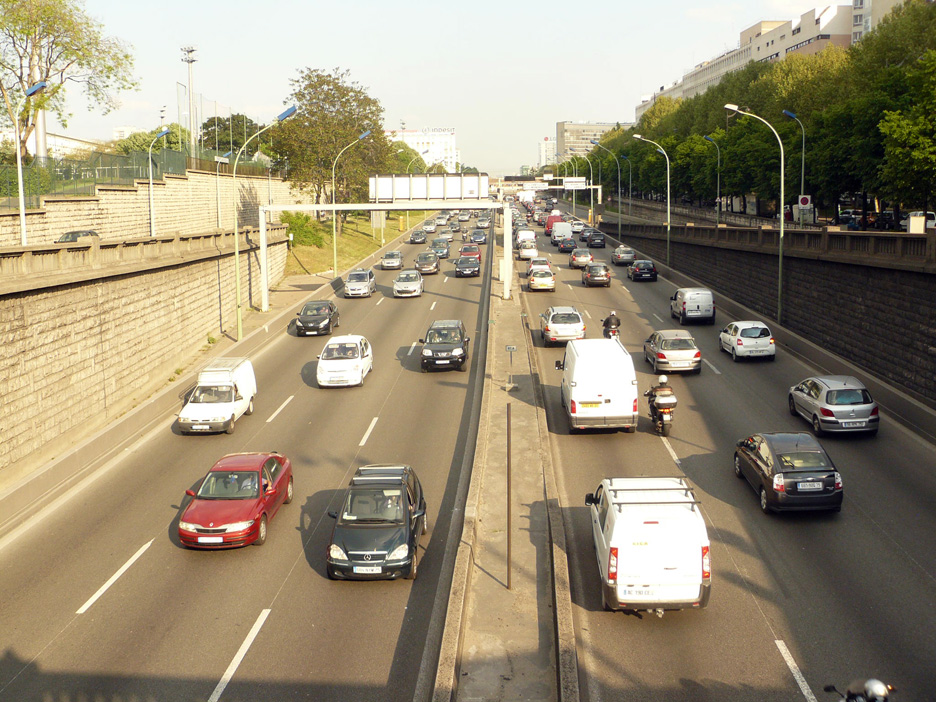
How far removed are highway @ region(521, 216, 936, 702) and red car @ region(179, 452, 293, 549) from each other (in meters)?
6.29

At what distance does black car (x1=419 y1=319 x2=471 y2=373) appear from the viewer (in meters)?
31.6

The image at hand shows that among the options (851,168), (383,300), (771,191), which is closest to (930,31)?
Answer: (851,168)

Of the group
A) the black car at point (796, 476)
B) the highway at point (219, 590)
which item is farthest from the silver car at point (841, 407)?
the highway at point (219, 590)

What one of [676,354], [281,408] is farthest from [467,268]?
[281,408]

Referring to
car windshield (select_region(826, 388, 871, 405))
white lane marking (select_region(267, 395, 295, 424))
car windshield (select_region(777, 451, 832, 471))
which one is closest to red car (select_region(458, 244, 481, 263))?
white lane marking (select_region(267, 395, 295, 424))

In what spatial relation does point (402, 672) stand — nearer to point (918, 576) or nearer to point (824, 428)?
point (918, 576)

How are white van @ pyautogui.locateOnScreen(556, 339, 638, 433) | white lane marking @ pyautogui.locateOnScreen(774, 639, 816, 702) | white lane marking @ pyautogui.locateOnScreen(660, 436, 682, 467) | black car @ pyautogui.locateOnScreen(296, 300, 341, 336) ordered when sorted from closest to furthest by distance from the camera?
white lane marking @ pyautogui.locateOnScreen(774, 639, 816, 702)
white lane marking @ pyautogui.locateOnScreen(660, 436, 682, 467)
white van @ pyautogui.locateOnScreen(556, 339, 638, 433)
black car @ pyautogui.locateOnScreen(296, 300, 341, 336)

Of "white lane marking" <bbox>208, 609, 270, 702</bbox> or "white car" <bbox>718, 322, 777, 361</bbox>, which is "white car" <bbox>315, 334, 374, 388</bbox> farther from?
"white lane marking" <bbox>208, 609, 270, 702</bbox>

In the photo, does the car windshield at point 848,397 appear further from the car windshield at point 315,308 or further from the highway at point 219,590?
the car windshield at point 315,308

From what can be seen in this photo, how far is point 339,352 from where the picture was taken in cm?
3070

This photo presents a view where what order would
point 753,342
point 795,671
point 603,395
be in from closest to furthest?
point 795,671 → point 603,395 → point 753,342

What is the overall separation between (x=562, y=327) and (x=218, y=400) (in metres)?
15.2

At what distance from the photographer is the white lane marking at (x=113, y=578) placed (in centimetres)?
1437

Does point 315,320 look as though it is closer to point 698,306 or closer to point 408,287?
point 408,287
